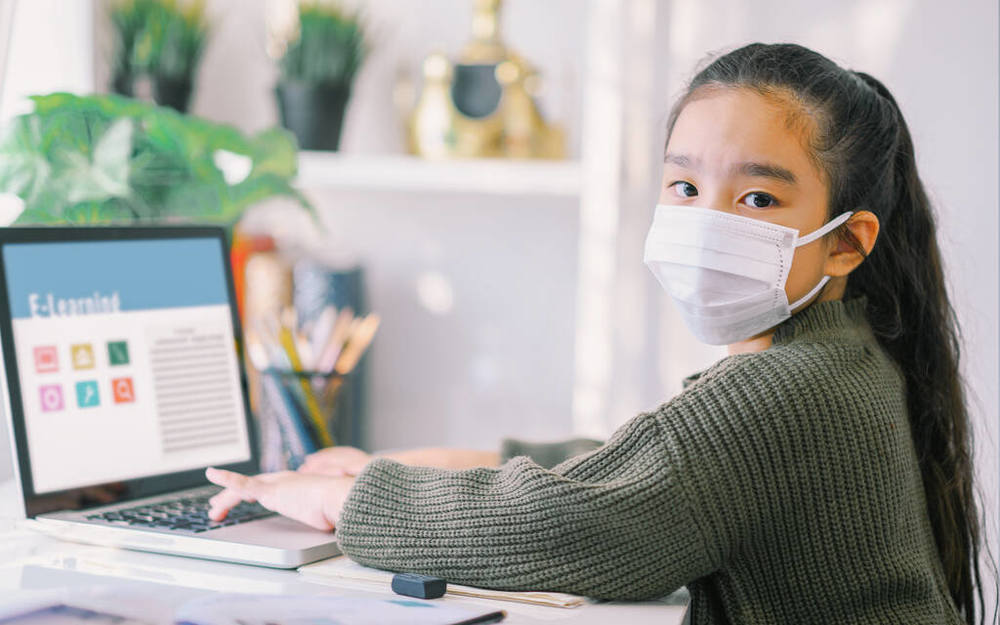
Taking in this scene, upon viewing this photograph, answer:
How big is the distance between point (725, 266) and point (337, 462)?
0.43m

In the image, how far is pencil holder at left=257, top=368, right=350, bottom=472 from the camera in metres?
1.32

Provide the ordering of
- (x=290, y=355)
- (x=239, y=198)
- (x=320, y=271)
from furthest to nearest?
(x=320, y=271) < (x=290, y=355) < (x=239, y=198)

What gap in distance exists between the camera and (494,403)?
1824mm

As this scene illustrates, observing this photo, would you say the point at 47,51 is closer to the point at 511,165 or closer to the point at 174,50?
the point at 174,50

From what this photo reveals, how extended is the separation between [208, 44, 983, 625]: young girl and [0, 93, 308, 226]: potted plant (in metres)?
0.38

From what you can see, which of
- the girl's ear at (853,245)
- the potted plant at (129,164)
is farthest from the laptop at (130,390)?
the girl's ear at (853,245)

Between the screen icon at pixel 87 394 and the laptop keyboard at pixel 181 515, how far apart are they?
101 mm

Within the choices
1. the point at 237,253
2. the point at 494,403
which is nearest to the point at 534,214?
the point at 494,403

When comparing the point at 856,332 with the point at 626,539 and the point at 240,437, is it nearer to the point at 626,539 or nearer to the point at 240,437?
the point at 626,539

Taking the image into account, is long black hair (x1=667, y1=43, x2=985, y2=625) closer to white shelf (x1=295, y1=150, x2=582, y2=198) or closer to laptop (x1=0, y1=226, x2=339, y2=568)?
laptop (x1=0, y1=226, x2=339, y2=568)

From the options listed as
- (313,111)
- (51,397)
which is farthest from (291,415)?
(313,111)

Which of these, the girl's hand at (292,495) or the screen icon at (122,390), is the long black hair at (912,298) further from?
the screen icon at (122,390)

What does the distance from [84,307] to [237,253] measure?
769 millimetres

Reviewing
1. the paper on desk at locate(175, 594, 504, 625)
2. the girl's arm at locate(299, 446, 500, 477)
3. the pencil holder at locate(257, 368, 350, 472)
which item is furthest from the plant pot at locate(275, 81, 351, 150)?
the paper on desk at locate(175, 594, 504, 625)
